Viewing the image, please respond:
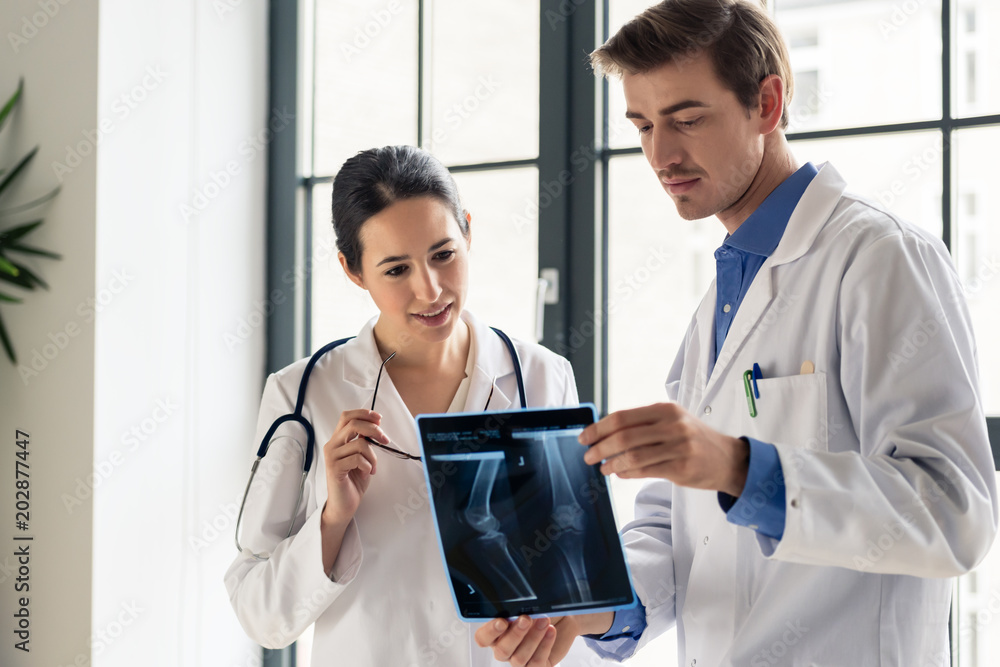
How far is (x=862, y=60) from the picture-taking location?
198cm

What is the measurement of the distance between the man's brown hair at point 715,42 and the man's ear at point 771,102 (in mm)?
11

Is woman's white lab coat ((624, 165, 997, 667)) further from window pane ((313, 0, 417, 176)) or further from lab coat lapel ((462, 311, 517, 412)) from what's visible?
window pane ((313, 0, 417, 176))

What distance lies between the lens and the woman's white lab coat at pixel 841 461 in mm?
985

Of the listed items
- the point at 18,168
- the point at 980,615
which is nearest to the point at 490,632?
the point at 980,615

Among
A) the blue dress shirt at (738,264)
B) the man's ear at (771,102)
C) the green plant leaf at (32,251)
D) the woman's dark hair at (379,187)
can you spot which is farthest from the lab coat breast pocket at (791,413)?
the green plant leaf at (32,251)

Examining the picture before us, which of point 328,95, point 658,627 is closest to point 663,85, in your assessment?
point 658,627

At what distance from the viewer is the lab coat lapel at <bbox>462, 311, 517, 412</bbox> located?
1.58 meters

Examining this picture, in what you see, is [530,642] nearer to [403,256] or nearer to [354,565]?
[354,565]

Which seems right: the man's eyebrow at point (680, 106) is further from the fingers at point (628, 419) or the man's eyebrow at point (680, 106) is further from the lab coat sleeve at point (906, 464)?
the fingers at point (628, 419)

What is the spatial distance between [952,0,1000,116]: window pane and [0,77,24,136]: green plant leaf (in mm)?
2289

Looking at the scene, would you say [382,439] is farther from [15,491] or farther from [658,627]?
[15,491]

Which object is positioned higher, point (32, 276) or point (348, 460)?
point (32, 276)

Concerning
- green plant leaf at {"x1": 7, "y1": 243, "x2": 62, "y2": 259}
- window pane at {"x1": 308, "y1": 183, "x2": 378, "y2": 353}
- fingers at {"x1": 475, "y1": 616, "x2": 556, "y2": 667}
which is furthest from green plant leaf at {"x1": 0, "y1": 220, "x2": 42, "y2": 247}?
fingers at {"x1": 475, "y1": 616, "x2": 556, "y2": 667}

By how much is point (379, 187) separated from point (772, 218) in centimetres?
68
